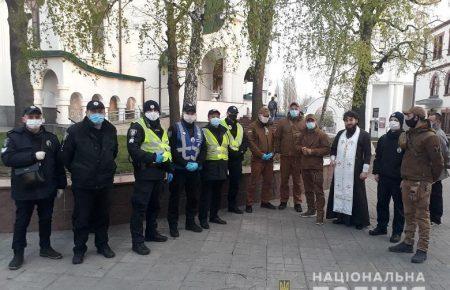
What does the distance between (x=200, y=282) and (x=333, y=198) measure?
352cm

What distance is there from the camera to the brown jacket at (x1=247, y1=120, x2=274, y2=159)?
23.9 ft

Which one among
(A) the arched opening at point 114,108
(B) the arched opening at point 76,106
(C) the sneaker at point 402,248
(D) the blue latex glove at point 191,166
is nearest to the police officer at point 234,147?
(D) the blue latex glove at point 191,166

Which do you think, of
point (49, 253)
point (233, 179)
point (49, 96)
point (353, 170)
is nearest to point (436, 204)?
point (353, 170)

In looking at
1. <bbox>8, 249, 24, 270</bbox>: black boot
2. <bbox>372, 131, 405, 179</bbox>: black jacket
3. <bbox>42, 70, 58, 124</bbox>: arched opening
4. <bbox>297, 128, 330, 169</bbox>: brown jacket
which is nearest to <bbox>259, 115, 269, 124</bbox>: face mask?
<bbox>297, 128, 330, 169</bbox>: brown jacket

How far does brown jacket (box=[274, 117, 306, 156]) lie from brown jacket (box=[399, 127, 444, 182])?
8.31 ft

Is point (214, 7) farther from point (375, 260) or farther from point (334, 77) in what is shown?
point (334, 77)

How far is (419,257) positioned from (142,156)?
3.80 meters

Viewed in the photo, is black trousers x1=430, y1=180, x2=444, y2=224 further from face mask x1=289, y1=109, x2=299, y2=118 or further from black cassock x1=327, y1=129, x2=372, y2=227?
face mask x1=289, y1=109, x2=299, y2=118

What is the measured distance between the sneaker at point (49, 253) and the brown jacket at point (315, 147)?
13.9ft

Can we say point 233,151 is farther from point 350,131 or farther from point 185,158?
point 350,131

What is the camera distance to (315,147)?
22.8 feet

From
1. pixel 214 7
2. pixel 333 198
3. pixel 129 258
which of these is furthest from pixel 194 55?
pixel 129 258

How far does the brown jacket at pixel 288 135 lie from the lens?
757 centimetres

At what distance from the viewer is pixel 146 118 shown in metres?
5.17
